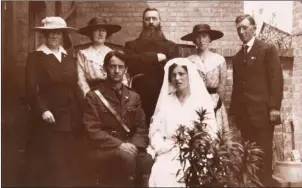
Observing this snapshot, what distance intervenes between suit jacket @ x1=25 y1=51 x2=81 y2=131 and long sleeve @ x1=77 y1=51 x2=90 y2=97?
0.03m

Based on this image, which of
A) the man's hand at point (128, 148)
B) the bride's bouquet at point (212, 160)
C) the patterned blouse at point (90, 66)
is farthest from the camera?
the patterned blouse at point (90, 66)

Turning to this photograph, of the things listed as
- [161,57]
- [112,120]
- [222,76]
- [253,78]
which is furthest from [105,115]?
[253,78]

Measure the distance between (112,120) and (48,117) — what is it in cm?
40

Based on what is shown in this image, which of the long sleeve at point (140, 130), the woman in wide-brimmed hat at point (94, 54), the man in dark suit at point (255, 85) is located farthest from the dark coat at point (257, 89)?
the woman in wide-brimmed hat at point (94, 54)

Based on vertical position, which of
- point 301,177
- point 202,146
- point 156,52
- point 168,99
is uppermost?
point 156,52

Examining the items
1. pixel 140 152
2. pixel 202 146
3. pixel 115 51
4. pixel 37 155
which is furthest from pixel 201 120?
pixel 37 155

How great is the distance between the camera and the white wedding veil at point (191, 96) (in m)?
2.92

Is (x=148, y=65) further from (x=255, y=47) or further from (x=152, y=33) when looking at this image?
(x=255, y=47)

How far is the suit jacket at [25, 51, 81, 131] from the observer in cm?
304

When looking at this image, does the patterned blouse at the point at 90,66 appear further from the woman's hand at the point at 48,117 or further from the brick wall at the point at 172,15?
the woman's hand at the point at 48,117

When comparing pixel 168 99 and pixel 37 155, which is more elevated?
pixel 168 99

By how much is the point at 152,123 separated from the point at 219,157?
0.43 meters

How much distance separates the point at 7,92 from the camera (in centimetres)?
309

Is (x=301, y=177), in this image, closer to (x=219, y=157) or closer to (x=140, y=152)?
(x=219, y=157)
